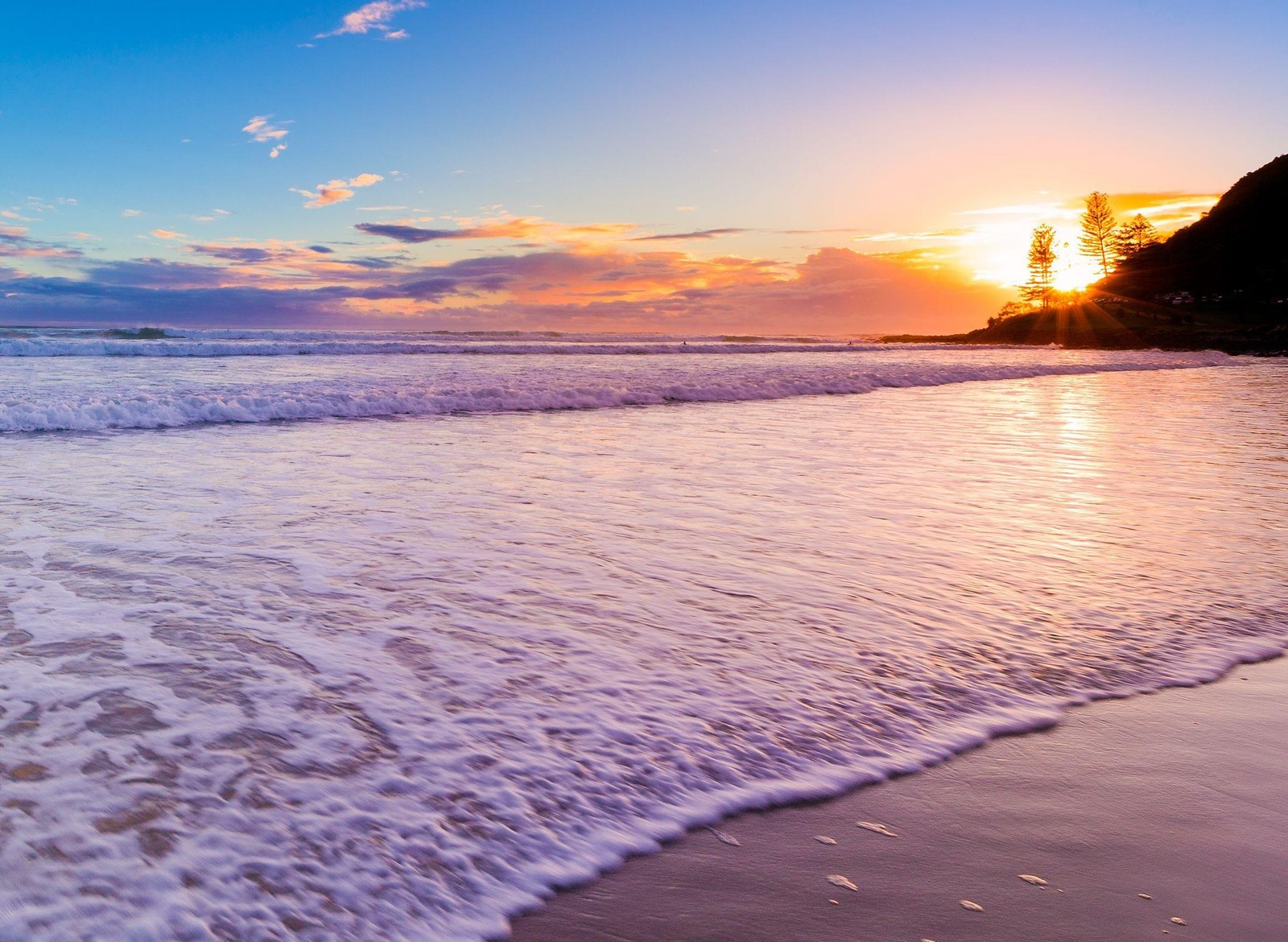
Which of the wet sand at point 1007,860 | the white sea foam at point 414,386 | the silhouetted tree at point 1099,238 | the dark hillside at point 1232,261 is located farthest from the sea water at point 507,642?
the silhouetted tree at point 1099,238

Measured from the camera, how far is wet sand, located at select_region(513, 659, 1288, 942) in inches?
74.7

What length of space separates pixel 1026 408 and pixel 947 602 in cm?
1189

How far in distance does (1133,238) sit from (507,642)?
346ft

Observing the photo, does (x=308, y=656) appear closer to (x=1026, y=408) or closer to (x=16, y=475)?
(x=16, y=475)

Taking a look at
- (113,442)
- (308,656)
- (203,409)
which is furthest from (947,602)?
(203,409)

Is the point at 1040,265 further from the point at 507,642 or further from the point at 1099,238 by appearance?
the point at 507,642

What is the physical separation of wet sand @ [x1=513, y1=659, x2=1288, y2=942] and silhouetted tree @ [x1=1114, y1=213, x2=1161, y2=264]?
97225mm

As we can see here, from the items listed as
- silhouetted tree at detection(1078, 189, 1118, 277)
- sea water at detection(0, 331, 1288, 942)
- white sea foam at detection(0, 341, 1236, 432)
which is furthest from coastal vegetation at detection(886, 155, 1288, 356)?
sea water at detection(0, 331, 1288, 942)

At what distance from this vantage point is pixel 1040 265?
275 feet

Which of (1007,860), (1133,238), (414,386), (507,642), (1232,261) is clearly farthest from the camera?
(1133,238)

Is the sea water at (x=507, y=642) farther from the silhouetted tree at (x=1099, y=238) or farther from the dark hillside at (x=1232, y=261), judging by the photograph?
the silhouetted tree at (x=1099, y=238)

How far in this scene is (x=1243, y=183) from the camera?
84.0 meters

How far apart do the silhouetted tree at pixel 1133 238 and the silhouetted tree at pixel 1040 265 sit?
7318 mm

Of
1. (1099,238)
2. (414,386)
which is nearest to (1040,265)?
(1099,238)
